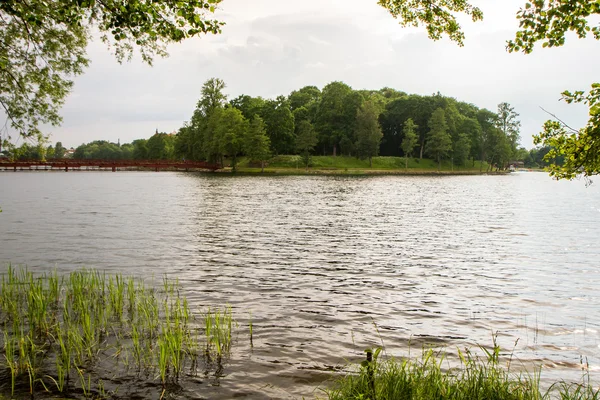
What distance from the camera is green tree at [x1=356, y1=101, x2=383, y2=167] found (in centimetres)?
13012

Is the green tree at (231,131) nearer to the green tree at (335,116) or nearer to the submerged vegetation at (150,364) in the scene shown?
the green tree at (335,116)

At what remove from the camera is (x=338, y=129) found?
140 metres

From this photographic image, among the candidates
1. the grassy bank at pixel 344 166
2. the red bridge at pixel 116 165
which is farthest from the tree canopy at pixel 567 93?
the red bridge at pixel 116 165

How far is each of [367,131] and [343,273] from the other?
11644 cm

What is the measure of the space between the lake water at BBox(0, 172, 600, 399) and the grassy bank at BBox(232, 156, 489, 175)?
92.9 metres

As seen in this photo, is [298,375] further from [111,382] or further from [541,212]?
[541,212]

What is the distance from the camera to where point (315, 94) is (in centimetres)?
17512

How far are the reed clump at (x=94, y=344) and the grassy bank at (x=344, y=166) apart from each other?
114 meters

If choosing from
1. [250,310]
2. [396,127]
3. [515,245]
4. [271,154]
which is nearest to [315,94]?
[396,127]

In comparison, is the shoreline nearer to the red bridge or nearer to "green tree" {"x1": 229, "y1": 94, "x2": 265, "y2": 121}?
the red bridge

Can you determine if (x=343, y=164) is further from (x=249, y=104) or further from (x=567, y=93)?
(x=567, y=93)

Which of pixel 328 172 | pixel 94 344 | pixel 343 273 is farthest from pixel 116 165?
pixel 94 344

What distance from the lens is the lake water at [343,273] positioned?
9734 mm

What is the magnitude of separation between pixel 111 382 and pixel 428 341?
662 centimetres
